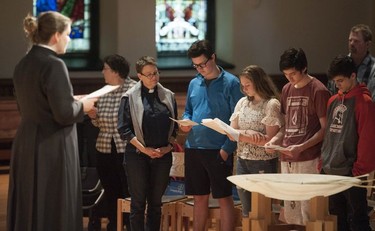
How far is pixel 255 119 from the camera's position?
608 cm

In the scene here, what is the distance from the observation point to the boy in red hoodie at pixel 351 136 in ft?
18.0

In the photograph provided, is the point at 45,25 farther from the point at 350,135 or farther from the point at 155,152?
the point at 350,135

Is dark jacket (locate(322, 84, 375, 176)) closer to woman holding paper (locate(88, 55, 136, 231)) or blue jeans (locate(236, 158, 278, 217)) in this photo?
blue jeans (locate(236, 158, 278, 217))

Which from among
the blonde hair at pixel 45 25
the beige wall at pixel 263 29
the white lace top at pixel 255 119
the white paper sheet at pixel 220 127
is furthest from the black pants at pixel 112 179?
the beige wall at pixel 263 29

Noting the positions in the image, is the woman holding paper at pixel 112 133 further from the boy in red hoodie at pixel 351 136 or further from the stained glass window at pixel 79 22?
the stained glass window at pixel 79 22

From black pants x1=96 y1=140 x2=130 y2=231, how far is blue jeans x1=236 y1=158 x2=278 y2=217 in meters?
1.16

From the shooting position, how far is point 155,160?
6.39 meters

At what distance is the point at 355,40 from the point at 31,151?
280 centimetres

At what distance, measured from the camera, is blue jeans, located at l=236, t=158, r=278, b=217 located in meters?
6.02

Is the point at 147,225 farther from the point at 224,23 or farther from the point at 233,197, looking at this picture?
the point at 224,23

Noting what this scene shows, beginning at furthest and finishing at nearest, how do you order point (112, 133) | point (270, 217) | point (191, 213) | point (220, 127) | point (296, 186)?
point (112, 133) → point (191, 213) → point (220, 127) → point (270, 217) → point (296, 186)

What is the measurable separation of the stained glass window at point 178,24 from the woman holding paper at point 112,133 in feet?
15.7

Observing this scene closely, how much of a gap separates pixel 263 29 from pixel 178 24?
1071 mm

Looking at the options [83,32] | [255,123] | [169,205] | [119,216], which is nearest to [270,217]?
[255,123]
